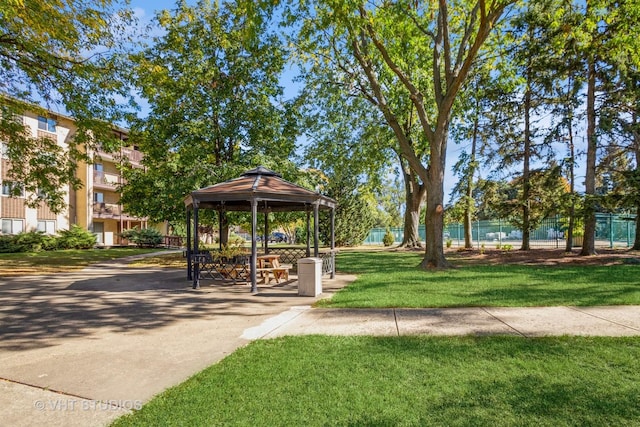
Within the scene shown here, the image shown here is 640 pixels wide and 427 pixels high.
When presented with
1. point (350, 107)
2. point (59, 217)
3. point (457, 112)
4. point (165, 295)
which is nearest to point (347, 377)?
point (165, 295)

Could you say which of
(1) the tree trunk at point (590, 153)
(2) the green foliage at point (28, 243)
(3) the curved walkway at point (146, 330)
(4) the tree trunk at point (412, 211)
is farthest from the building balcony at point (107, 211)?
(1) the tree trunk at point (590, 153)

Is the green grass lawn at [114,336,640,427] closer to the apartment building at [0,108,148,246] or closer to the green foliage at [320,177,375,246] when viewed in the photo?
the apartment building at [0,108,148,246]

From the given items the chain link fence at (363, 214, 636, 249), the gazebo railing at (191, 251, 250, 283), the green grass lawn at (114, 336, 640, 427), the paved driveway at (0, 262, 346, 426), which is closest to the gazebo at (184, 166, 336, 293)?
the gazebo railing at (191, 251, 250, 283)

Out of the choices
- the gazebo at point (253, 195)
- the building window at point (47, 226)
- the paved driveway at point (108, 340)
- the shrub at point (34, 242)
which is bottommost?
the paved driveway at point (108, 340)

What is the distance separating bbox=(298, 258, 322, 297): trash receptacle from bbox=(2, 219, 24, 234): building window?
3014cm

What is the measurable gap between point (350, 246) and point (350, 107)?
52.7 ft

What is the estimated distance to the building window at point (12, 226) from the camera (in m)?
29.2

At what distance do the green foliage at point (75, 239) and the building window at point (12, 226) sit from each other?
320cm

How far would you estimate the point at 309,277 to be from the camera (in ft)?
32.2

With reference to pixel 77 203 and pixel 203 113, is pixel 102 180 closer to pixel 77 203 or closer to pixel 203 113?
pixel 77 203

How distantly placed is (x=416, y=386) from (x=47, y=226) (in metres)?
37.3

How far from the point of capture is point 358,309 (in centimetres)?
789

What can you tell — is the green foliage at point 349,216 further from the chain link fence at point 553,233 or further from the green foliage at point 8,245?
the green foliage at point 8,245

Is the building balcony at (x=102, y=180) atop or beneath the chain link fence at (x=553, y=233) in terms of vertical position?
atop
